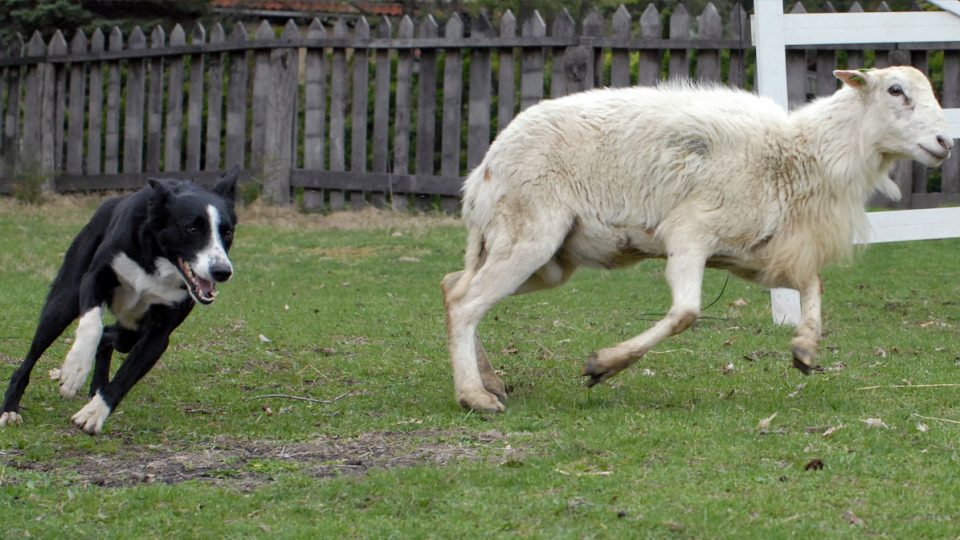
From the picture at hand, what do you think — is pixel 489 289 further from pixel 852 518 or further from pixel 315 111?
pixel 315 111

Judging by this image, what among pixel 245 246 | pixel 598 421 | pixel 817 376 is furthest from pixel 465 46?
pixel 598 421

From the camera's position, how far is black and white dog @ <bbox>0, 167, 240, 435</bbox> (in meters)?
6.08

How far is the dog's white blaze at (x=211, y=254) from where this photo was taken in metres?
6.09

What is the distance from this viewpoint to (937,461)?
5.27 m

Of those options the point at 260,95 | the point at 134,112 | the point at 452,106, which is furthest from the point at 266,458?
the point at 134,112

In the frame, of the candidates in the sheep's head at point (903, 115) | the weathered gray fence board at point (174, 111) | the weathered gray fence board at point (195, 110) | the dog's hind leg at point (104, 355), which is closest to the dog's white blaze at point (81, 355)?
the dog's hind leg at point (104, 355)

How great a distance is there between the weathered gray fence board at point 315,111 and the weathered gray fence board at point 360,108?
1.24ft

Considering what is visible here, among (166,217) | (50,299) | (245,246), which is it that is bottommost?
(245,246)

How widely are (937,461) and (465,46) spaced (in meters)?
9.86

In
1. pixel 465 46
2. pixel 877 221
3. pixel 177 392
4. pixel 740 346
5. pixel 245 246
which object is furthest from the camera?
pixel 465 46

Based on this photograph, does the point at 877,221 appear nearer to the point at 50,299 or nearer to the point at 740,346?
the point at 740,346

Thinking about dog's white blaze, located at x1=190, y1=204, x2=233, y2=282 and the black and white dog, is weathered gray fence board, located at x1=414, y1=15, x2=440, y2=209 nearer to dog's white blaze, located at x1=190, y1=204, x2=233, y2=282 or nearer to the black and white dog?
the black and white dog

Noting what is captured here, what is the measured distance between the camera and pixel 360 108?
1508 cm

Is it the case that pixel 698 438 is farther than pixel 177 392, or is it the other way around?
pixel 177 392
